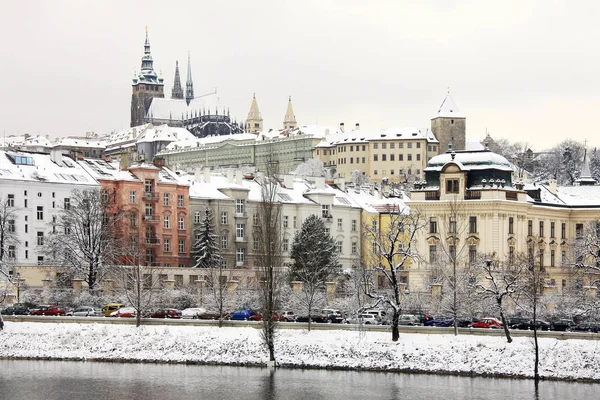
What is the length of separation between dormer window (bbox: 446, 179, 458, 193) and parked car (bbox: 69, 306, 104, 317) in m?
29.3

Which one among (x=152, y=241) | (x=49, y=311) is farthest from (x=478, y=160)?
(x=49, y=311)

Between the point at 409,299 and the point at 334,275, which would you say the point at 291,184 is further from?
the point at 409,299

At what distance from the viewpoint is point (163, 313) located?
75562 millimetres

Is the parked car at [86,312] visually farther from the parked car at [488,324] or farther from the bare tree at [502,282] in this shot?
the bare tree at [502,282]

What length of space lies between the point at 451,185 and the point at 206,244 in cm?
2009

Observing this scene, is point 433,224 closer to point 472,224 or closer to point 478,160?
point 472,224

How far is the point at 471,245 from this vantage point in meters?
92.1

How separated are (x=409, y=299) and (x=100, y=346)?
71.7 feet

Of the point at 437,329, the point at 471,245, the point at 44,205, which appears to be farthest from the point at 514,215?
the point at 44,205

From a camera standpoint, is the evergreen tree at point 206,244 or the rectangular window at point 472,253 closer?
the rectangular window at point 472,253

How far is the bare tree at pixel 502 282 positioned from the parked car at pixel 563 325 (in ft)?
9.22

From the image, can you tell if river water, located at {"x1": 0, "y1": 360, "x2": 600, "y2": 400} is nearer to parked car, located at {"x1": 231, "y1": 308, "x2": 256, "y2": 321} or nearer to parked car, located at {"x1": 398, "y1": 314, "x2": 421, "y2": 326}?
parked car, located at {"x1": 398, "y1": 314, "x2": 421, "y2": 326}

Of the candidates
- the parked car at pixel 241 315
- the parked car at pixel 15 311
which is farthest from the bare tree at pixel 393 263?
the parked car at pixel 15 311

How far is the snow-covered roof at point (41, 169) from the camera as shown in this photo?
95.8 metres
